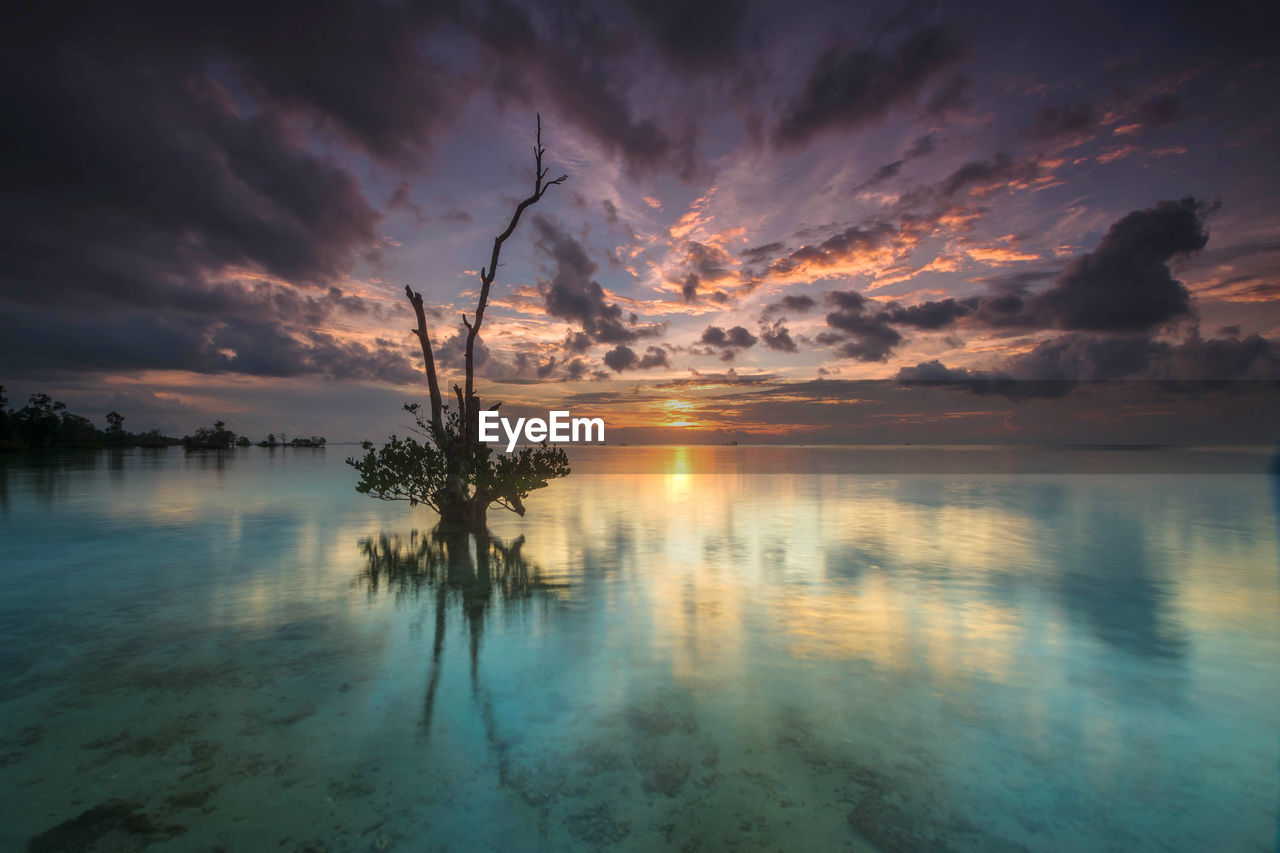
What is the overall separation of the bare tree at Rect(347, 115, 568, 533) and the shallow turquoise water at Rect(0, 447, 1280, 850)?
4.34m

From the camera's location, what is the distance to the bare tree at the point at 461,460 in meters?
20.8

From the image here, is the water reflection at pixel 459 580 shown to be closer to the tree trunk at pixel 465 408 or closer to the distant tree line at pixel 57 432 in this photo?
the tree trunk at pixel 465 408

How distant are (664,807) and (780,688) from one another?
2.95 m

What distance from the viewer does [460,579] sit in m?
13.5

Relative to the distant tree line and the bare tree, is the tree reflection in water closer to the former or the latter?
the bare tree

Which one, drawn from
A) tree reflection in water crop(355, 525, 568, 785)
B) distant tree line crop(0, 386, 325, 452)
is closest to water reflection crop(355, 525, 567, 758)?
tree reflection in water crop(355, 525, 568, 785)

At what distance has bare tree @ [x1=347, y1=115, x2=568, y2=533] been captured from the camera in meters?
20.8

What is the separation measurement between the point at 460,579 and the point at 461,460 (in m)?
8.14

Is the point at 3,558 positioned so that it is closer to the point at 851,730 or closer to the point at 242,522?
the point at 242,522

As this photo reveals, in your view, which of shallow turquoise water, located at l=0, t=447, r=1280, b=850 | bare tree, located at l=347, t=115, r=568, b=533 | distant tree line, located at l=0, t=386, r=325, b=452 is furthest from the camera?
distant tree line, located at l=0, t=386, r=325, b=452

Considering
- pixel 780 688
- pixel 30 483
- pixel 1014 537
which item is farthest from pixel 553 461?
pixel 30 483

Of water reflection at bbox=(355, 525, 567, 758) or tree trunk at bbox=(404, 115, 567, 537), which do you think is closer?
water reflection at bbox=(355, 525, 567, 758)

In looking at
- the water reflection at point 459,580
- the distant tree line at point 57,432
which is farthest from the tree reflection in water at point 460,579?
the distant tree line at point 57,432

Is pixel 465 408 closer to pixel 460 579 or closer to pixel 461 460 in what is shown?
pixel 461 460
